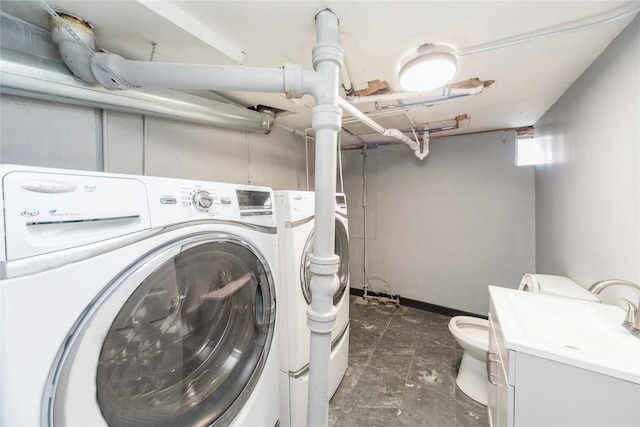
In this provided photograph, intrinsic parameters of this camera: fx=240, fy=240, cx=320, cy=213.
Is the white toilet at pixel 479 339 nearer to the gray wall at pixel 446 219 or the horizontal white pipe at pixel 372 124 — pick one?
the gray wall at pixel 446 219

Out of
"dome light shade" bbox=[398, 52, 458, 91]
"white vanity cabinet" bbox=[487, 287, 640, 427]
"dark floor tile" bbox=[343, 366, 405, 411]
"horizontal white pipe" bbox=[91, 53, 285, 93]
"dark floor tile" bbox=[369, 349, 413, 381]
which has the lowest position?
"dark floor tile" bbox=[343, 366, 405, 411]

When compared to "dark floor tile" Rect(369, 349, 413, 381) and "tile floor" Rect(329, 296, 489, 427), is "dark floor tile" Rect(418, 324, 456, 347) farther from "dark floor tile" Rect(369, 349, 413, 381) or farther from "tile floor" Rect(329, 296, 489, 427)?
"dark floor tile" Rect(369, 349, 413, 381)

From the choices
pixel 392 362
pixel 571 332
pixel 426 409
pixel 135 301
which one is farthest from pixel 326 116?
pixel 392 362

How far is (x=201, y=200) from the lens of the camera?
0.75 metres

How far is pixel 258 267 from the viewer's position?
96cm

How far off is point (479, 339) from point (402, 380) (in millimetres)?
596

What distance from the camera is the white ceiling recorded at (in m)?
0.83

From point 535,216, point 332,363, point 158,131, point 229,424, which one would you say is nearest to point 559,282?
point 535,216

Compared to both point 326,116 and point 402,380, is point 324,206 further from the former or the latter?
point 402,380

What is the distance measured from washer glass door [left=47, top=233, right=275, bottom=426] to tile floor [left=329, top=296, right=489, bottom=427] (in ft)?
2.96

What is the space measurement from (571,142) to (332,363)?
192 centimetres

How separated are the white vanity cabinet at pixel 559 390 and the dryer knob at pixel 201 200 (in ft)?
3.49

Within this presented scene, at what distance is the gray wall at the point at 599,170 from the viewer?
0.90 m

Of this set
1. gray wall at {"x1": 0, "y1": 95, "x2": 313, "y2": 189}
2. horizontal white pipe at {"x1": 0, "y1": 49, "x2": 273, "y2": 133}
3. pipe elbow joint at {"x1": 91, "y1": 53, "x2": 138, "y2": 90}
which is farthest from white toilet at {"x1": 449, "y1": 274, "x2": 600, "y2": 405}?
pipe elbow joint at {"x1": 91, "y1": 53, "x2": 138, "y2": 90}
